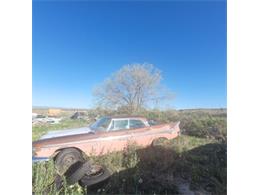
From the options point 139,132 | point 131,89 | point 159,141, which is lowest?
point 159,141

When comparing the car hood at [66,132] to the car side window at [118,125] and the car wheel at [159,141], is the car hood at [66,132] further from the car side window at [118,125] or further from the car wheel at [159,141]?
the car wheel at [159,141]

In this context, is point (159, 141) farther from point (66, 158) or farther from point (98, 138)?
point (66, 158)

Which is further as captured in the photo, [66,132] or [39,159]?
[66,132]

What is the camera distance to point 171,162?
2705mm

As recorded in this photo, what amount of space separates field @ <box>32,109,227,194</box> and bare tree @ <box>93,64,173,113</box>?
162mm

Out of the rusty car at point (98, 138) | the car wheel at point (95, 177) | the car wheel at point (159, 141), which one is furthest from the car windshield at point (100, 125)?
the car wheel at point (159, 141)

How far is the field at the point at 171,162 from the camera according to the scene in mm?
2412

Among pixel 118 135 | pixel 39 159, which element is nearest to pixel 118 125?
pixel 118 135

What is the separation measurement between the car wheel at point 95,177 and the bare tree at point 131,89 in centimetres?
76

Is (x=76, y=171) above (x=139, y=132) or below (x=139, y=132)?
below

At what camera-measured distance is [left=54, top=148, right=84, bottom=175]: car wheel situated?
8.37 feet

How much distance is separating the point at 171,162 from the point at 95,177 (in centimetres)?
91
